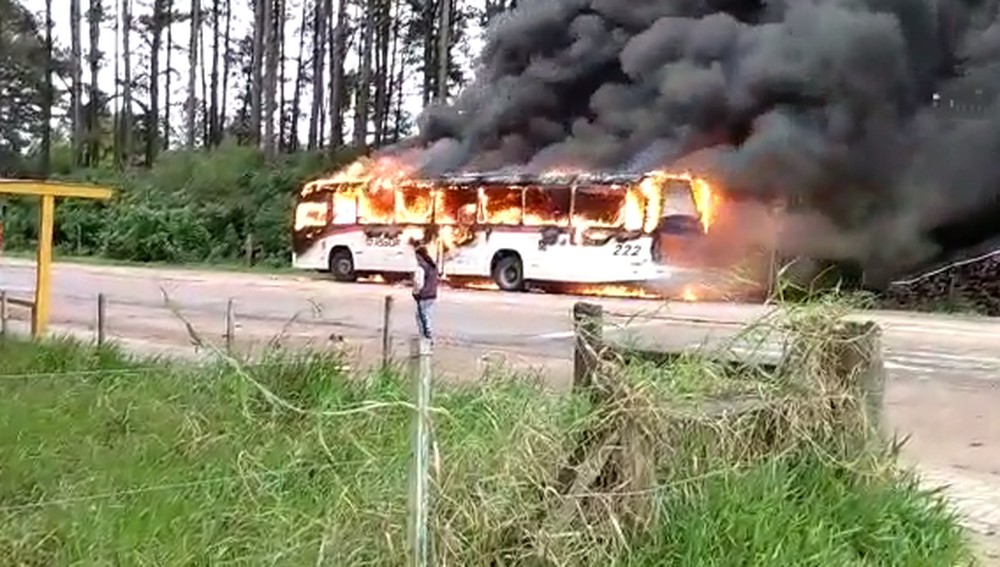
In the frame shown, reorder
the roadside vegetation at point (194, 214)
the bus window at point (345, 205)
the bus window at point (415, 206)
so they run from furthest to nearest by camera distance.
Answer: the roadside vegetation at point (194, 214)
the bus window at point (345, 205)
the bus window at point (415, 206)

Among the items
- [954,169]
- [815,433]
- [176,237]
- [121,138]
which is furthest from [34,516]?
[121,138]

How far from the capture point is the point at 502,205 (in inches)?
947

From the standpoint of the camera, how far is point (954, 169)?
2317cm

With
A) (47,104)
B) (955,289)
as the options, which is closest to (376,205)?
(955,289)

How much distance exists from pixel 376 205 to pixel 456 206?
219 centimetres

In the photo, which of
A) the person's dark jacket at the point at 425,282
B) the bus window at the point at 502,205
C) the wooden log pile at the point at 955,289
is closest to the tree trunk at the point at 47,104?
the bus window at the point at 502,205

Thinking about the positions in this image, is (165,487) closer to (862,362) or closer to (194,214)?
(862,362)

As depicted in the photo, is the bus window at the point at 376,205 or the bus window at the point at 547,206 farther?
the bus window at the point at 376,205

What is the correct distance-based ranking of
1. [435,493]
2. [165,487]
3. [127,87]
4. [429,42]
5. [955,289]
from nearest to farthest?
1. [435,493]
2. [165,487]
3. [955,289]
4. [429,42]
5. [127,87]

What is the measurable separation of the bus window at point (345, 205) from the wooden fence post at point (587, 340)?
22.0 m

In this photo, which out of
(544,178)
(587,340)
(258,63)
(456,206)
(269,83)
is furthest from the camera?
(269,83)

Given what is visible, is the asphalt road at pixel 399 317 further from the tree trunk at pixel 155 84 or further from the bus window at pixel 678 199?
the tree trunk at pixel 155 84

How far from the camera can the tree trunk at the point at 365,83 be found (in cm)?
3962

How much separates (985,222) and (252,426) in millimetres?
21702
